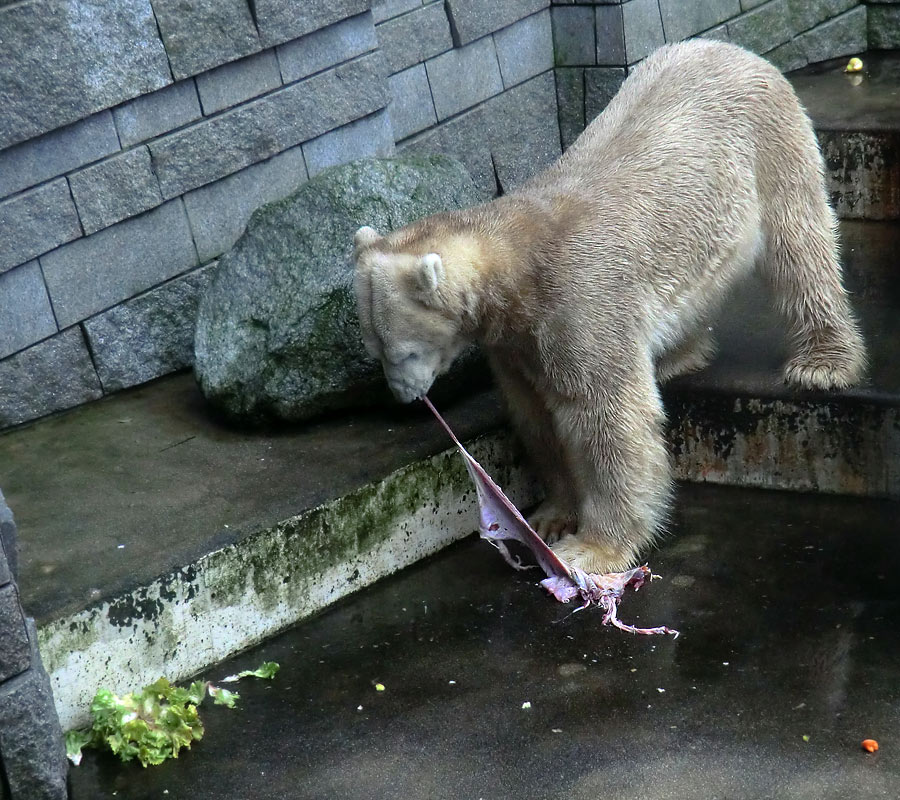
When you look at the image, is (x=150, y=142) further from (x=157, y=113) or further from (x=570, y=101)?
(x=570, y=101)

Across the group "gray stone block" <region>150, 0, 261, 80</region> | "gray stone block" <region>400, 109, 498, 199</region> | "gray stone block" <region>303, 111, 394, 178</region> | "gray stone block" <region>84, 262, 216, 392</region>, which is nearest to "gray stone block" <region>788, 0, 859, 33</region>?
"gray stone block" <region>400, 109, 498, 199</region>

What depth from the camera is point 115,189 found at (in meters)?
4.97

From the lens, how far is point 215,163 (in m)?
5.25

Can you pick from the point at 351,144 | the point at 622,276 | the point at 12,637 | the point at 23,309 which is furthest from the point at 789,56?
the point at 12,637

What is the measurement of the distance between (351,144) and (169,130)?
0.90m

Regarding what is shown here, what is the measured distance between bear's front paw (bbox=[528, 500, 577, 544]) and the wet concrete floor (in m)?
0.21

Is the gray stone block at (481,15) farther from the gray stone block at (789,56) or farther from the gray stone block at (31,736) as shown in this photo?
the gray stone block at (31,736)

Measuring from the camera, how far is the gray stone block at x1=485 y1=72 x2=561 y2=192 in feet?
21.4

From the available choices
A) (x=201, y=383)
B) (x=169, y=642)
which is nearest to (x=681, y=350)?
(x=201, y=383)

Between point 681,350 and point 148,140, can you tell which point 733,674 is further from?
point 148,140

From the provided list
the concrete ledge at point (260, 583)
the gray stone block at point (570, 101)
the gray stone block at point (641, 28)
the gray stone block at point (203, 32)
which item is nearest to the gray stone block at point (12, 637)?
the concrete ledge at point (260, 583)

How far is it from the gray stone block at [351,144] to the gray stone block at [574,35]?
50.3 inches

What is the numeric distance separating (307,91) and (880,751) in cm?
344

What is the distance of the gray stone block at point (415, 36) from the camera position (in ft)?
19.4
